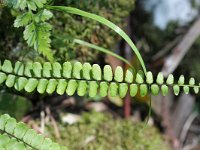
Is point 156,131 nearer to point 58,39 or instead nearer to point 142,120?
point 142,120

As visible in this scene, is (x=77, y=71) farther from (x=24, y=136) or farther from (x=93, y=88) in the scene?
(x=24, y=136)

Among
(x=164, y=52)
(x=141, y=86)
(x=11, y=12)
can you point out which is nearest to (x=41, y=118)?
(x=11, y=12)

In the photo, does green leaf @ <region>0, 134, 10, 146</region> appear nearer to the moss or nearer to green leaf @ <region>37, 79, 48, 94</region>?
green leaf @ <region>37, 79, 48, 94</region>

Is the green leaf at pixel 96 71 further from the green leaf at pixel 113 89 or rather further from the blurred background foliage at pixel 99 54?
the blurred background foliage at pixel 99 54

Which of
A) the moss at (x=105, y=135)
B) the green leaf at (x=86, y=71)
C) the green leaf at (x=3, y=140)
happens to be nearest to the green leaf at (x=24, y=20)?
the green leaf at (x=86, y=71)

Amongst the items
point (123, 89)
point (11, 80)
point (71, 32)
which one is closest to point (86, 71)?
point (123, 89)

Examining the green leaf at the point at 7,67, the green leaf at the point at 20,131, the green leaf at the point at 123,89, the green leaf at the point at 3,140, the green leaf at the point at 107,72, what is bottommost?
the green leaf at the point at 3,140

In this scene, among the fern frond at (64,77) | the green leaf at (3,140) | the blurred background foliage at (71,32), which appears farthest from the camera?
the blurred background foliage at (71,32)

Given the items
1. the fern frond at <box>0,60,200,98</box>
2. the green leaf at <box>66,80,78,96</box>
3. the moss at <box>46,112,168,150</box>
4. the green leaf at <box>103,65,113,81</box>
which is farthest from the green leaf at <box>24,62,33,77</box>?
the moss at <box>46,112,168,150</box>
